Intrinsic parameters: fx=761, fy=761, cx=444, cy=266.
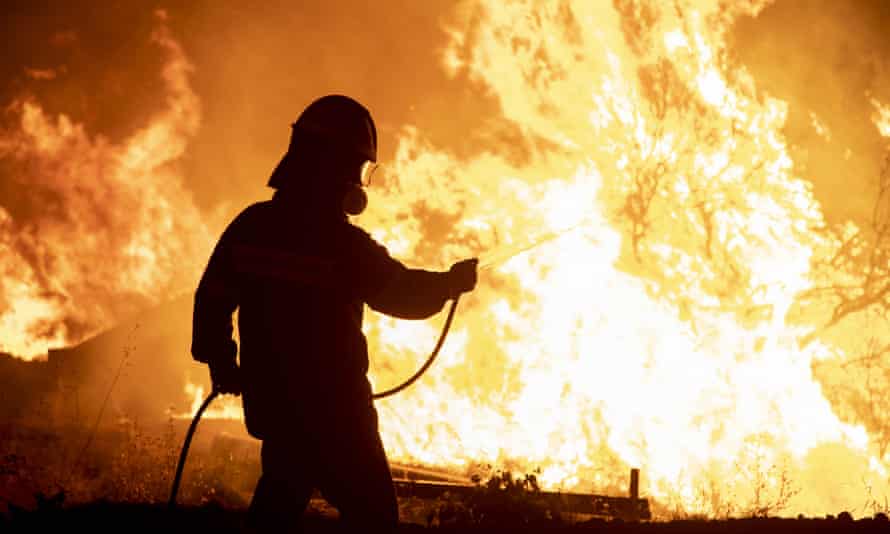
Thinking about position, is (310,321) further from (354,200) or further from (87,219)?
(87,219)

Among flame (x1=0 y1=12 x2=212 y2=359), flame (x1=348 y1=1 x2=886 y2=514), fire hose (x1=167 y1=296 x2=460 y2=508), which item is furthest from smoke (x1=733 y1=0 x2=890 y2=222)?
fire hose (x1=167 y1=296 x2=460 y2=508)

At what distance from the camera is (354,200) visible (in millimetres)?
3193

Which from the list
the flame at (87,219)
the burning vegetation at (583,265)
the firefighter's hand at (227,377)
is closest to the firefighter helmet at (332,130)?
the firefighter's hand at (227,377)

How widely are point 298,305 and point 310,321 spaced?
0.25 ft

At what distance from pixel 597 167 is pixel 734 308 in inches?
126

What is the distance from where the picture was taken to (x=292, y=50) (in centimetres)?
1454

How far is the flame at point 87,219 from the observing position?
39.3ft

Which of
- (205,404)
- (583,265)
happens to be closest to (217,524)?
(205,404)

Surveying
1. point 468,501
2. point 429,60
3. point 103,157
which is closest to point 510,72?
point 429,60

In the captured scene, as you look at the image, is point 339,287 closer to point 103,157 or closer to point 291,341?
point 291,341

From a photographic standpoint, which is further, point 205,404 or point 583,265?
point 583,265

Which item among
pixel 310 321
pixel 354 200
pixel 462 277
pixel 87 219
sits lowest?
pixel 310 321

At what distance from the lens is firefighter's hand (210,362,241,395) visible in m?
3.00

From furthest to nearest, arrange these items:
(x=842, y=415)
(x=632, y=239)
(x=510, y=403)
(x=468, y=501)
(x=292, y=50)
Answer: (x=292, y=50) → (x=842, y=415) → (x=632, y=239) → (x=510, y=403) → (x=468, y=501)
